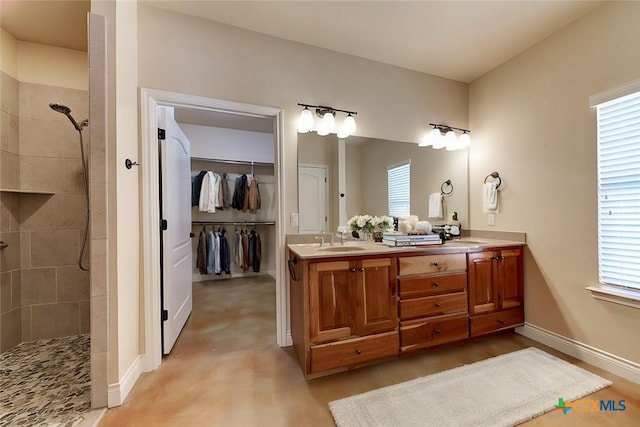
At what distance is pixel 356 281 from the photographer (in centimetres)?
181

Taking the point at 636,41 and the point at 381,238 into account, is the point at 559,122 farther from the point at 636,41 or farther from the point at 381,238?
the point at 381,238

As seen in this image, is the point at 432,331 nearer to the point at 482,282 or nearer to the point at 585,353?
the point at 482,282

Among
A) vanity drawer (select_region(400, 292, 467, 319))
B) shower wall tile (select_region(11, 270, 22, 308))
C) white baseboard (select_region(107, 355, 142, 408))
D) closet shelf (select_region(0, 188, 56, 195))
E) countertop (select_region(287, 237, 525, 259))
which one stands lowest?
white baseboard (select_region(107, 355, 142, 408))

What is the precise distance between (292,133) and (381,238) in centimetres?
131

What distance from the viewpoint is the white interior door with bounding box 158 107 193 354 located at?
6.73 feet

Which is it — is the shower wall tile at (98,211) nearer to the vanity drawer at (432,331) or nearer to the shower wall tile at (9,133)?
the shower wall tile at (9,133)

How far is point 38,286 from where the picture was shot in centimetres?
221

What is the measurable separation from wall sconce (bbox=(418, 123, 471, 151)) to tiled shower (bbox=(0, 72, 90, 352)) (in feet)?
11.1

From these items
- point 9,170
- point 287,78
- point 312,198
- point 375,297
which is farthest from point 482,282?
point 9,170

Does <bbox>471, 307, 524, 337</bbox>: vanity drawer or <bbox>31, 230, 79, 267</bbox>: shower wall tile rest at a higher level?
<bbox>31, 230, 79, 267</bbox>: shower wall tile

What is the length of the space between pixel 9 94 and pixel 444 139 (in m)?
4.02

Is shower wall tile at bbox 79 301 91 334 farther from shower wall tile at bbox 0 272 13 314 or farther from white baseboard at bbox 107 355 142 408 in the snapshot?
white baseboard at bbox 107 355 142 408

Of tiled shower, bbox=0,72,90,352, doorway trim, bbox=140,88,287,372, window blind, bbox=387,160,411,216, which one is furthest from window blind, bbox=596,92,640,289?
tiled shower, bbox=0,72,90,352

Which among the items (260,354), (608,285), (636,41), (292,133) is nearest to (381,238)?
(292,133)
